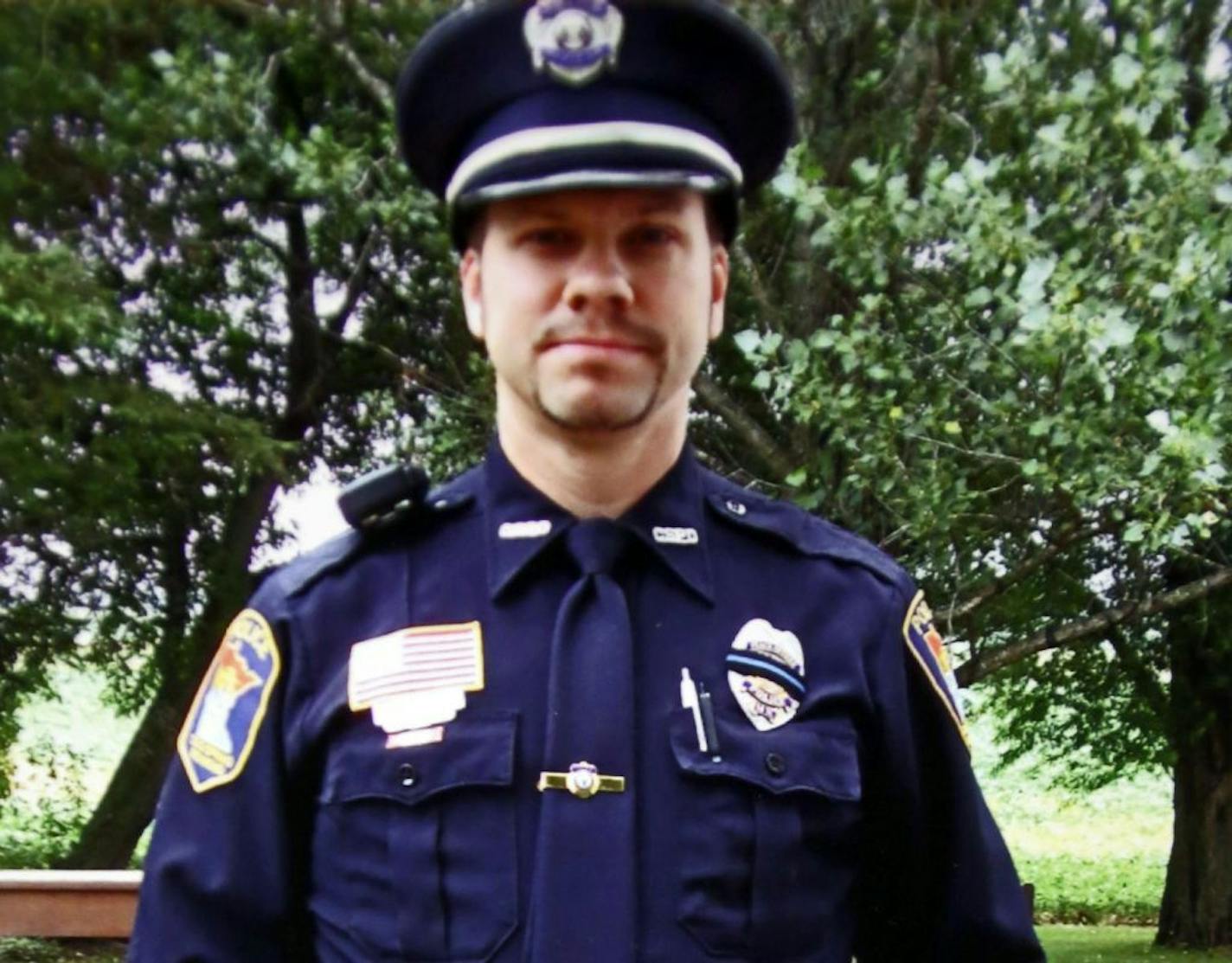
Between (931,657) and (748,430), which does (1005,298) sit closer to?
(748,430)

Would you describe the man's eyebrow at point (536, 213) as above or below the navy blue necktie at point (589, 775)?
above

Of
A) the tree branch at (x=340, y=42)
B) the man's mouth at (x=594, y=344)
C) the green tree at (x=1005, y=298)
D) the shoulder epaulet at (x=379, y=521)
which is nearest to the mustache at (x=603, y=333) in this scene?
the man's mouth at (x=594, y=344)

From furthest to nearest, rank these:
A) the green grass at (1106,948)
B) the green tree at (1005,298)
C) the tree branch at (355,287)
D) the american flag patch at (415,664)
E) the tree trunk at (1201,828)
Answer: the tree trunk at (1201,828) → the green grass at (1106,948) → the tree branch at (355,287) → the green tree at (1005,298) → the american flag patch at (415,664)

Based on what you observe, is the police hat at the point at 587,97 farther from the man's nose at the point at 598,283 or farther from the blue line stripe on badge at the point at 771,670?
the blue line stripe on badge at the point at 771,670

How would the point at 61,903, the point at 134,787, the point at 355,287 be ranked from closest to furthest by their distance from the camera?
the point at 61,903, the point at 355,287, the point at 134,787

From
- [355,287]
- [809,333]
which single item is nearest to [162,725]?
[355,287]

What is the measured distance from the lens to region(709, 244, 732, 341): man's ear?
173cm

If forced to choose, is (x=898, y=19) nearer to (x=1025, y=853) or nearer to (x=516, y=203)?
(x=516, y=203)

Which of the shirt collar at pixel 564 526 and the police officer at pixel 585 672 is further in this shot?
the shirt collar at pixel 564 526

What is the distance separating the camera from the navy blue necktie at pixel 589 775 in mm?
1561

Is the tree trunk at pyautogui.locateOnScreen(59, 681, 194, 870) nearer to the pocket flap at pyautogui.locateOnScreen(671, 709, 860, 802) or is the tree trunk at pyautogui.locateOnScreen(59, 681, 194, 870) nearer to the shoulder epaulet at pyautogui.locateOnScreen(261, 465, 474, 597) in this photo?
the shoulder epaulet at pyautogui.locateOnScreen(261, 465, 474, 597)

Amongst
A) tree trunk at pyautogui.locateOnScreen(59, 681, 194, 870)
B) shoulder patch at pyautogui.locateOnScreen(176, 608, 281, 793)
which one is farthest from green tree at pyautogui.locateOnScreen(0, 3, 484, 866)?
shoulder patch at pyautogui.locateOnScreen(176, 608, 281, 793)

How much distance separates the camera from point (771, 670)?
5.61ft

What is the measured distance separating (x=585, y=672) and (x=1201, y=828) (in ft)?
33.2
